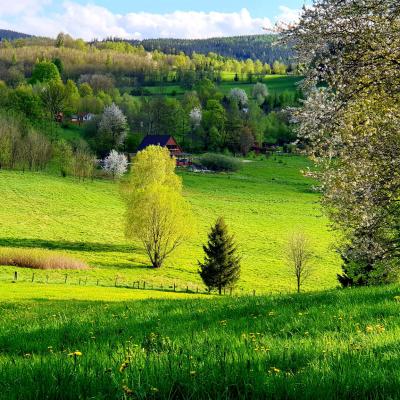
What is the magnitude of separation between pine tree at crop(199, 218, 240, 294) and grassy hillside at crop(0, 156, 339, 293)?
6.19 feet

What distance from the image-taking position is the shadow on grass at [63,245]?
60.4m

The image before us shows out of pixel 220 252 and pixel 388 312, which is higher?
pixel 388 312

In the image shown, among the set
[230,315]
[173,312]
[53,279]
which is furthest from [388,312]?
[53,279]

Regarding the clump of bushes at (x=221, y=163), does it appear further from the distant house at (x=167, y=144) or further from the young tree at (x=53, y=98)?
the young tree at (x=53, y=98)

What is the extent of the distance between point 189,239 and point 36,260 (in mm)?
22271

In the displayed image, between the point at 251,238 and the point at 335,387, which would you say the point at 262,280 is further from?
the point at 335,387

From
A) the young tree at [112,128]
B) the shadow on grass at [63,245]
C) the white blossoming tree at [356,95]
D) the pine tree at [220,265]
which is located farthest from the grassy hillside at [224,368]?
the young tree at [112,128]

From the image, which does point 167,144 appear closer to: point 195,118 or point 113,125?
point 113,125

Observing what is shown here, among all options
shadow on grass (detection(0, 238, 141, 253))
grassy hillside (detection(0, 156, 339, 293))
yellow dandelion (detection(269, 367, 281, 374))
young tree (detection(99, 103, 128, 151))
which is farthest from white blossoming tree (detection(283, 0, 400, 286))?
young tree (detection(99, 103, 128, 151))

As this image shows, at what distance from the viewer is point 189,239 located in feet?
220

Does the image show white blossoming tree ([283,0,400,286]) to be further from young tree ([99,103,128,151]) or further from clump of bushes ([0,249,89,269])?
young tree ([99,103,128,151])

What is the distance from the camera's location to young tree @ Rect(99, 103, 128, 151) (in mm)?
135125

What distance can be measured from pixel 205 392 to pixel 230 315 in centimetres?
691

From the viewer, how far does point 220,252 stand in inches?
2037
